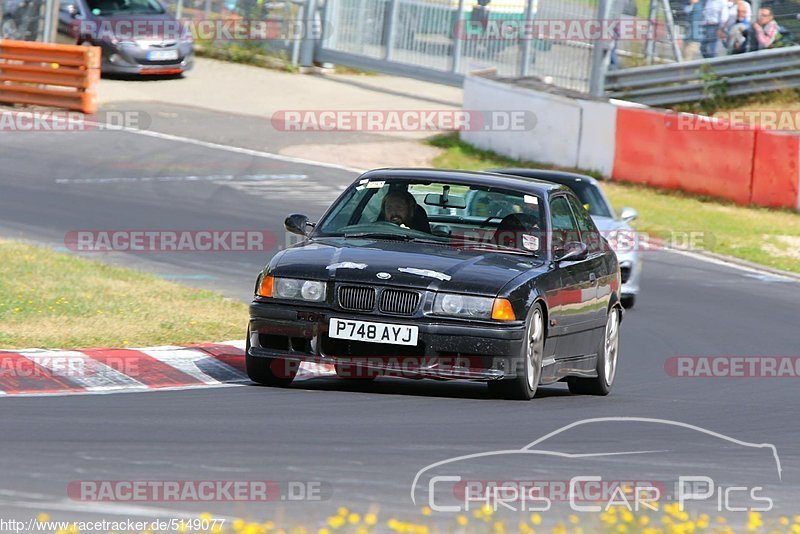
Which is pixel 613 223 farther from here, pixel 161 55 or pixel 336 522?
pixel 161 55

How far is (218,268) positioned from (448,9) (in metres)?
15.5

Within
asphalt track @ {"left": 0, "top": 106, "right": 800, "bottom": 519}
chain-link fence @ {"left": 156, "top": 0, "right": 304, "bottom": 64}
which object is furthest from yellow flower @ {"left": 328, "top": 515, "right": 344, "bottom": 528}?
chain-link fence @ {"left": 156, "top": 0, "right": 304, "bottom": 64}

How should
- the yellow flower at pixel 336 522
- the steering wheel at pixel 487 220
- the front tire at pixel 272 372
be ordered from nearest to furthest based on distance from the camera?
the yellow flower at pixel 336 522 < the front tire at pixel 272 372 < the steering wheel at pixel 487 220

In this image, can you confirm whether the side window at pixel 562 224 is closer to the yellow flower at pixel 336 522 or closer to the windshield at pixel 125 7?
the yellow flower at pixel 336 522

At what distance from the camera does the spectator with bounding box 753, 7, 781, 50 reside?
26109 mm

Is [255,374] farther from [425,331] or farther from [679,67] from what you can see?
[679,67]

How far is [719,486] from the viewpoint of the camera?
6.79m

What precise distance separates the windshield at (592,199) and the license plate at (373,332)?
761 cm

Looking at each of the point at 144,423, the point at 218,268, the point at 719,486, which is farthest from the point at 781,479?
the point at 218,268

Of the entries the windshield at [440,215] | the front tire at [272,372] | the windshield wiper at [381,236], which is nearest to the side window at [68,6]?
the windshield at [440,215]

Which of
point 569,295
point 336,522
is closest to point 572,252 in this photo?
point 569,295

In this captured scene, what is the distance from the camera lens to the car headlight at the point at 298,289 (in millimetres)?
8562

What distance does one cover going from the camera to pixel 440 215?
9.66m

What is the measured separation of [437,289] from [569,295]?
133 cm
